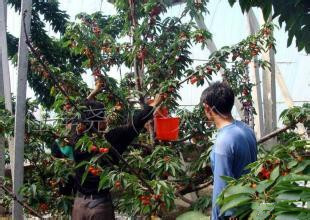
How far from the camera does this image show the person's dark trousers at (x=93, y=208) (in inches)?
118

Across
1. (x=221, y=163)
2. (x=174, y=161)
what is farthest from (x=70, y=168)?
(x=221, y=163)

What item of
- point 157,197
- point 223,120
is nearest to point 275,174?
point 223,120

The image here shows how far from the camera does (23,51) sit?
2.83 m

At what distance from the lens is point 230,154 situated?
216 cm

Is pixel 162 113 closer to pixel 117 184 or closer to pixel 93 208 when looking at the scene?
pixel 117 184

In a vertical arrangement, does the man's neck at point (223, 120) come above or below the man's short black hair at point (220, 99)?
below

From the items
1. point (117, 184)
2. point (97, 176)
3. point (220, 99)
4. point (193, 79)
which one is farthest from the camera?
point (193, 79)

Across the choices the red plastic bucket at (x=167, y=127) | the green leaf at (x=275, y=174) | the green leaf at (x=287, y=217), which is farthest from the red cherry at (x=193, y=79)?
the green leaf at (x=287, y=217)

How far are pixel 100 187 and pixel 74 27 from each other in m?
1.39

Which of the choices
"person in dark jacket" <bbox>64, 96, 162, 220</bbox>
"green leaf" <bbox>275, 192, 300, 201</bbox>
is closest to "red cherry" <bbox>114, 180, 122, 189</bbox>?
"person in dark jacket" <bbox>64, 96, 162, 220</bbox>

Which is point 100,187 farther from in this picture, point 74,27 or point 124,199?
point 74,27

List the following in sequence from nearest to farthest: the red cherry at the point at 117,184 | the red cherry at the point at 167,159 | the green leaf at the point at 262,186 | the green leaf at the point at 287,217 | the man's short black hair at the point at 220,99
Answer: the green leaf at the point at 287,217
the green leaf at the point at 262,186
the man's short black hair at the point at 220,99
the red cherry at the point at 117,184
the red cherry at the point at 167,159

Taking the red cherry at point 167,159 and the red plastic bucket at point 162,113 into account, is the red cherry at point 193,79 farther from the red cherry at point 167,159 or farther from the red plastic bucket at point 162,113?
the red cherry at point 167,159

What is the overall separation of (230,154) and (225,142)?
6cm
